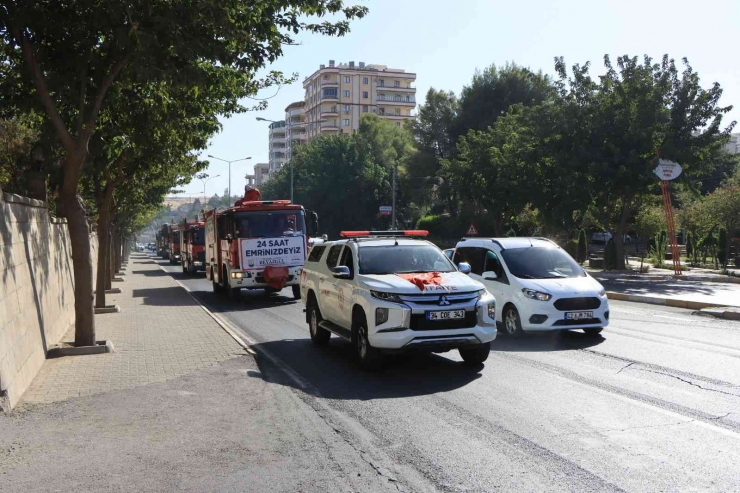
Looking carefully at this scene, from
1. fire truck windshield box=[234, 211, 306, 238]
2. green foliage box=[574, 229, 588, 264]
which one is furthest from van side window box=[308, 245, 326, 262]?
green foliage box=[574, 229, 588, 264]

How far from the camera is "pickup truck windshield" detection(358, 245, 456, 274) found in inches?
437

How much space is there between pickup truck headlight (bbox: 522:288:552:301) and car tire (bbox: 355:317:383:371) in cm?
383

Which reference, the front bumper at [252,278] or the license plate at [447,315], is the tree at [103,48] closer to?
the license plate at [447,315]

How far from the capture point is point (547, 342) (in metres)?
13.0

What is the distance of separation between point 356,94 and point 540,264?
390ft

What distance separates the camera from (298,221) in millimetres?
22906

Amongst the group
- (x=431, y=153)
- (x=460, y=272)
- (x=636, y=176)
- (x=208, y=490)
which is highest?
(x=431, y=153)

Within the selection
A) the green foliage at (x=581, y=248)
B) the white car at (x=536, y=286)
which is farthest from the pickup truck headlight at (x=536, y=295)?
the green foliage at (x=581, y=248)

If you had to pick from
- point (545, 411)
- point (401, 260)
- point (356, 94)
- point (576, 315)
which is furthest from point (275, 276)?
point (356, 94)

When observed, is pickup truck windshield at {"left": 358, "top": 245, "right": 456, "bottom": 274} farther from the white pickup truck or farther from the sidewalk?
the sidewalk

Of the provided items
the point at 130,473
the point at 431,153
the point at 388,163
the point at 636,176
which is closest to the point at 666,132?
the point at 636,176

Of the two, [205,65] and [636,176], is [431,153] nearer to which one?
[636,176]

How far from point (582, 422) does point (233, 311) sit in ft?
46.8

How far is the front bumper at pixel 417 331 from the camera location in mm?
9805
